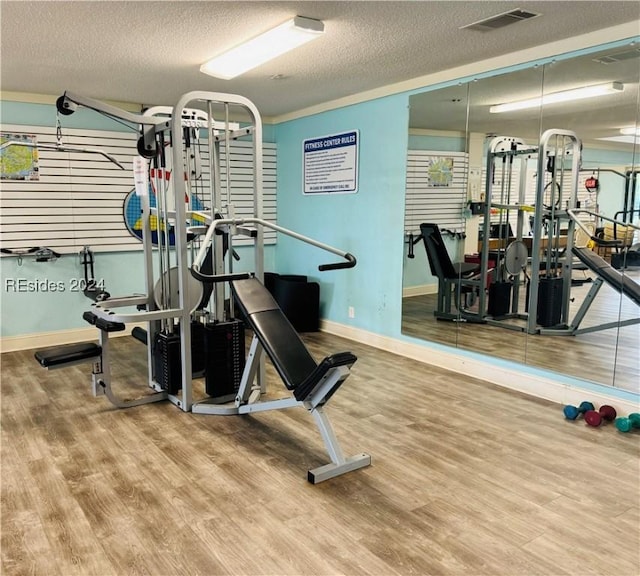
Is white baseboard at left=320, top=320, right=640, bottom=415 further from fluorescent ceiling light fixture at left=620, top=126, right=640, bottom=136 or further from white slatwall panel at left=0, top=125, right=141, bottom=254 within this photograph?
white slatwall panel at left=0, top=125, right=141, bottom=254

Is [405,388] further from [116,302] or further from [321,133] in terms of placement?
[321,133]

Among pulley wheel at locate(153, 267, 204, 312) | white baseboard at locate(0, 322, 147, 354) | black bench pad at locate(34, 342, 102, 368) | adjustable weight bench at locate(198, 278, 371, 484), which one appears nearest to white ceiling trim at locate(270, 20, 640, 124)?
adjustable weight bench at locate(198, 278, 371, 484)

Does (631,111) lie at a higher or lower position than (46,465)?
higher

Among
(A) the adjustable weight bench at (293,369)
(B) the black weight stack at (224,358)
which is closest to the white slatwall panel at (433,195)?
(A) the adjustable weight bench at (293,369)

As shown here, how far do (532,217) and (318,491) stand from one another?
259 cm

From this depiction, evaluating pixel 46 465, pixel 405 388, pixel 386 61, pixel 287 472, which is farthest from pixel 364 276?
pixel 46 465

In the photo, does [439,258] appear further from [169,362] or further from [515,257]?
[169,362]

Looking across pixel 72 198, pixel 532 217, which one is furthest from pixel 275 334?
→ pixel 72 198

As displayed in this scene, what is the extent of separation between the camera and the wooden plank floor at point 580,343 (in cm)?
339

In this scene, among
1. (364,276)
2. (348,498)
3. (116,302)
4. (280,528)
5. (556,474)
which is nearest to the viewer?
(280,528)

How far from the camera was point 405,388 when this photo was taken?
4.04m

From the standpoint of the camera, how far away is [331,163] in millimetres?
5539

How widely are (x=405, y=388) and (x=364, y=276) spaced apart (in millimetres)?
1554

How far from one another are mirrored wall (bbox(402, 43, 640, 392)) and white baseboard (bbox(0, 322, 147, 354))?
2.81 m
